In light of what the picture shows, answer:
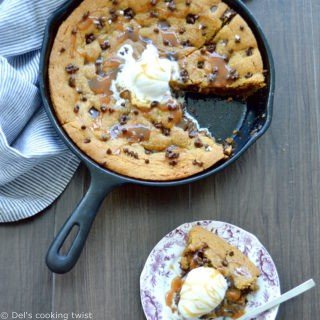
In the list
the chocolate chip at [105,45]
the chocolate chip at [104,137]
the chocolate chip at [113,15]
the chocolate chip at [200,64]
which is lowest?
the chocolate chip at [104,137]

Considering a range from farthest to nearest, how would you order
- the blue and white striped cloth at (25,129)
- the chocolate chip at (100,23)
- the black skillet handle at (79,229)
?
the chocolate chip at (100,23), the blue and white striped cloth at (25,129), the black skillet handle at (79,229)

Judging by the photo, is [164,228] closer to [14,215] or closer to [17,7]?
[14,215]

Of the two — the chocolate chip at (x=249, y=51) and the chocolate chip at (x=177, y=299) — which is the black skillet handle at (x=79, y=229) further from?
the chocolate chip at (x=249, y=51)

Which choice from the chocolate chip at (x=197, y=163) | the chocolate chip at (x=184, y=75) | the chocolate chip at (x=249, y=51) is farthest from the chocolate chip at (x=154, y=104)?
the chocolate chip at (x=249, y=51)

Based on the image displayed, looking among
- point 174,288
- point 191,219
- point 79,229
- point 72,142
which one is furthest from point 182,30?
point 174,288

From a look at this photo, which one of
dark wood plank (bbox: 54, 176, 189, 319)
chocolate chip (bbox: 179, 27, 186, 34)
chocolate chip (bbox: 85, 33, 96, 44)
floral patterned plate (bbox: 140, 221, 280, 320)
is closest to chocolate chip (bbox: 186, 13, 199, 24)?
chocolate chip (bbox: 179, 27, 186, 34)

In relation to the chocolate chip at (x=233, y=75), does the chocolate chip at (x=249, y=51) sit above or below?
above
